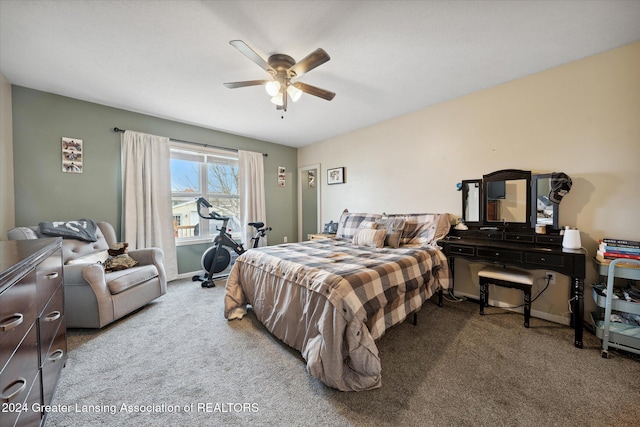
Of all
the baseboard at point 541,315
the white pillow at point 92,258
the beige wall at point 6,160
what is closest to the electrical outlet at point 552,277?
the baseboard at point 541,315

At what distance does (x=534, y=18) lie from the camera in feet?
5.60

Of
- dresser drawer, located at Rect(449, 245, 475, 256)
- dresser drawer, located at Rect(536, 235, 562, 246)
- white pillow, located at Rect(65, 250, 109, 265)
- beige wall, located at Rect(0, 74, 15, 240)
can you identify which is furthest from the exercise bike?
dresser drawer, located at Rect(536, 235, 562, 246)

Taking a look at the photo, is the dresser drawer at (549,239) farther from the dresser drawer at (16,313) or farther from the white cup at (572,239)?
the dresser drawer at (16,313)

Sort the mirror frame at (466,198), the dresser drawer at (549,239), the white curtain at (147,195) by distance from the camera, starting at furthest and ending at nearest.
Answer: the white curtain at (147,195), the mirror frame at (466,198), the dresser drawer at (549,239)

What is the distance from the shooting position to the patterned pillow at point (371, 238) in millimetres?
2807

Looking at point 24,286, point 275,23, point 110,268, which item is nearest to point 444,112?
point 275,23

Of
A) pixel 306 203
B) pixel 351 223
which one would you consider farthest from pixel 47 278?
pixel 306 203

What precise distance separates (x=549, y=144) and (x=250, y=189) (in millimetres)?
4371

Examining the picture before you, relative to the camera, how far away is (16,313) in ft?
2.78

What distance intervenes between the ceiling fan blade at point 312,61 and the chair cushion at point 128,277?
268 cm

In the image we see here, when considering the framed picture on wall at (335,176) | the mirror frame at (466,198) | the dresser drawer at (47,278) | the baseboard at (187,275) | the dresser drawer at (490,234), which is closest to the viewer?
the dresser drawer at (47,278)

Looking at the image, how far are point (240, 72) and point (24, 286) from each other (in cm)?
231

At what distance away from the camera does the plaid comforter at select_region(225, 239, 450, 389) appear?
1.44m

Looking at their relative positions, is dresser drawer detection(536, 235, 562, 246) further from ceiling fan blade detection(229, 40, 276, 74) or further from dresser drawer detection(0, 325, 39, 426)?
dresser drawer detection(0, 325, 39, 426)
